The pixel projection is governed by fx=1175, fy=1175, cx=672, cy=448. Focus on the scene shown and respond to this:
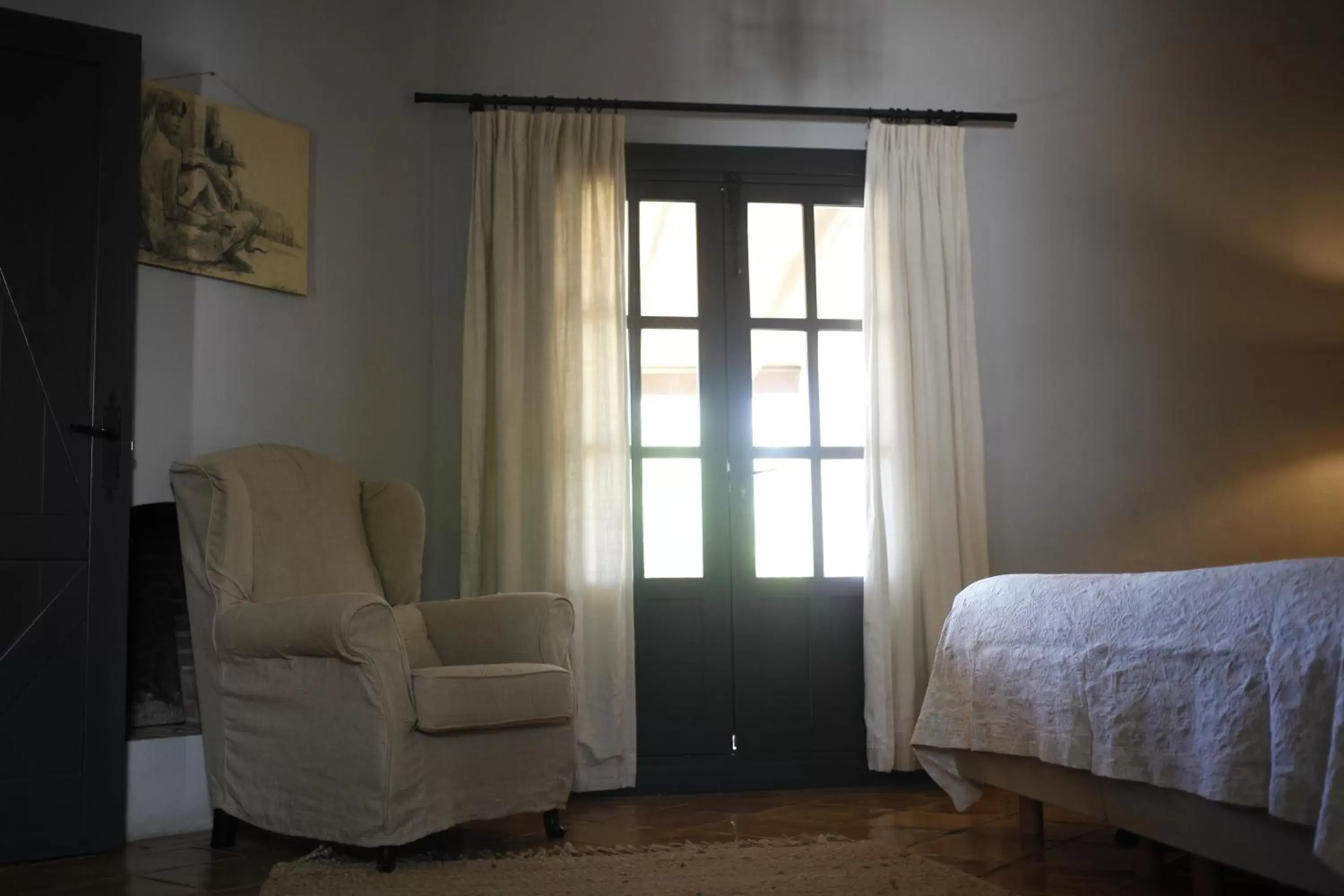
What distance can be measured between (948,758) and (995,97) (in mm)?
2587

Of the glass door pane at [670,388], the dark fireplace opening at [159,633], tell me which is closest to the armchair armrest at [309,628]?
the dark fireplace opening at [159,633]

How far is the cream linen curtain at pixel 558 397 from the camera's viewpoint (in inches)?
152

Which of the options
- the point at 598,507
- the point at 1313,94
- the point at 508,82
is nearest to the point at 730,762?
the point at 598,507

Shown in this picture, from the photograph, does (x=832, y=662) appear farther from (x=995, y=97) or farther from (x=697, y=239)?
(x=995, y=97)

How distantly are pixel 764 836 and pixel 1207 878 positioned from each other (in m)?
1.19

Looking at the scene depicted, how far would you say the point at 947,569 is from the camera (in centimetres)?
405

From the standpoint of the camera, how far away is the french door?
4.06m

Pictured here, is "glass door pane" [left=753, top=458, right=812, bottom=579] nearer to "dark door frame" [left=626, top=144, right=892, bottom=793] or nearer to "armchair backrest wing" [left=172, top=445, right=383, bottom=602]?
"dark door frame" [left=626, top=144, right=892, bottom=793]

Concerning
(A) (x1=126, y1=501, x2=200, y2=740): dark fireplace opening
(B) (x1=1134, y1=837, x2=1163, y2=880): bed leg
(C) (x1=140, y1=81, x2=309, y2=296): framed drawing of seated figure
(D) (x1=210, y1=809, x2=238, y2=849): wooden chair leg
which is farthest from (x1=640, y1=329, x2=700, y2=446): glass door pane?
(B) (x1=1134, y1=837, x2=1163, y2=880): bed leg

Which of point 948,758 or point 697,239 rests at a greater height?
point 697,239

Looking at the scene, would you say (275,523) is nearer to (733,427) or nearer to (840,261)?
(733,427)

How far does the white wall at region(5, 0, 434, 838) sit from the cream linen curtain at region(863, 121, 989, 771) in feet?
5.23

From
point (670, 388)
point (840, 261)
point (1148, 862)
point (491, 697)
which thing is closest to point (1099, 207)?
point (840, 261)

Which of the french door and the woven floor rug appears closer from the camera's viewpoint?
the woven floor rug
